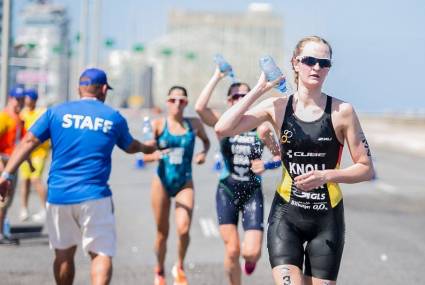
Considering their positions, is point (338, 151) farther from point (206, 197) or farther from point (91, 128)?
point (206, 197)

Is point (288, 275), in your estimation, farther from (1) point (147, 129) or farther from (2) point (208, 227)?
(2) point (208, 227)

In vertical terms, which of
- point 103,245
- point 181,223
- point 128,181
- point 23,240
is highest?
point 103,245

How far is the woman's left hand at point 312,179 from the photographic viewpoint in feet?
17.7

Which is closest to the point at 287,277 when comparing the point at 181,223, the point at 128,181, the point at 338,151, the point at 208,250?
the point at 338,151

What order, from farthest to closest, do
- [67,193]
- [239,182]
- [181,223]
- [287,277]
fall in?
1. [181,223]
2. [239,182]
3. [67,193]
4. [287,277]

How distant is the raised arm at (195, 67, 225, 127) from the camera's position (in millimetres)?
8263

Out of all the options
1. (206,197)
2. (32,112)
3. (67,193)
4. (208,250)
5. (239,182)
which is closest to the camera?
(67,193)

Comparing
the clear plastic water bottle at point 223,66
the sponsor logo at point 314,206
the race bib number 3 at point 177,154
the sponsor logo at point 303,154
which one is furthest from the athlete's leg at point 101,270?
the race bib number 3 at point 177,154

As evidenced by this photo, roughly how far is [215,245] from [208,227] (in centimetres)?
210

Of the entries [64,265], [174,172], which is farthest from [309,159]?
[174,172]

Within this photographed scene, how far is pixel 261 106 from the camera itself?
18.9 feet

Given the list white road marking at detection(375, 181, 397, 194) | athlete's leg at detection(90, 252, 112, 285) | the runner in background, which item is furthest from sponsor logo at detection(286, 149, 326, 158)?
white road marking at detection(375, 181, 397, 194)

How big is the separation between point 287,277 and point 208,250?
655 cm

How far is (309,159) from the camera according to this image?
562cm
